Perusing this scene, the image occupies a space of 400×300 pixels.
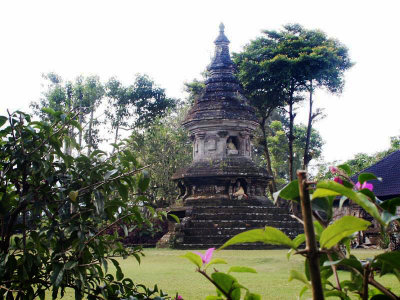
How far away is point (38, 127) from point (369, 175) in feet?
6.57

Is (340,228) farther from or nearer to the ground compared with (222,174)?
nearer to the ground

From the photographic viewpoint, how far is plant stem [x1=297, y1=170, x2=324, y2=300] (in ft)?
2.58

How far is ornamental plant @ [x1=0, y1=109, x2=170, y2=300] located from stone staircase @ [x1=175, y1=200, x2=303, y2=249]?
11152mm

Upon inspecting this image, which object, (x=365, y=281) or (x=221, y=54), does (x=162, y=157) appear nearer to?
(x=221, y=54)

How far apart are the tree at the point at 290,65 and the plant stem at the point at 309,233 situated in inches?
760

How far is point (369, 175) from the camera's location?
1.07 m

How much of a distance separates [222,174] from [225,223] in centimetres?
219

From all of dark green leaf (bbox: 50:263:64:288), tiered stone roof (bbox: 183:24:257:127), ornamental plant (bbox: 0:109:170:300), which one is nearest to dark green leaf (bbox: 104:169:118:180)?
ornamental plant (bbox: 0:109:170:300)

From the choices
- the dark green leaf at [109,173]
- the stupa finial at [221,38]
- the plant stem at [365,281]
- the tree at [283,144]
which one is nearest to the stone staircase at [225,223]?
the stupa finial at [221,38]

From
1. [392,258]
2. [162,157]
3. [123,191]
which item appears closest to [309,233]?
[392,258]

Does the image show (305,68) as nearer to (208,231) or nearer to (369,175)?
(208,231)

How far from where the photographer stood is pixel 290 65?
20.2m

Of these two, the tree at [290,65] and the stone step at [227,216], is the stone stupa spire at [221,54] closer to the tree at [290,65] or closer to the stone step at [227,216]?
the tree at [290,65]

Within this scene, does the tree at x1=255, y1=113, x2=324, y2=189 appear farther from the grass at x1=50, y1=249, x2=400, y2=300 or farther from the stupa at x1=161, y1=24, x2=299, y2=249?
the grass at x1=50, y1=249, x2=400, y2=300
